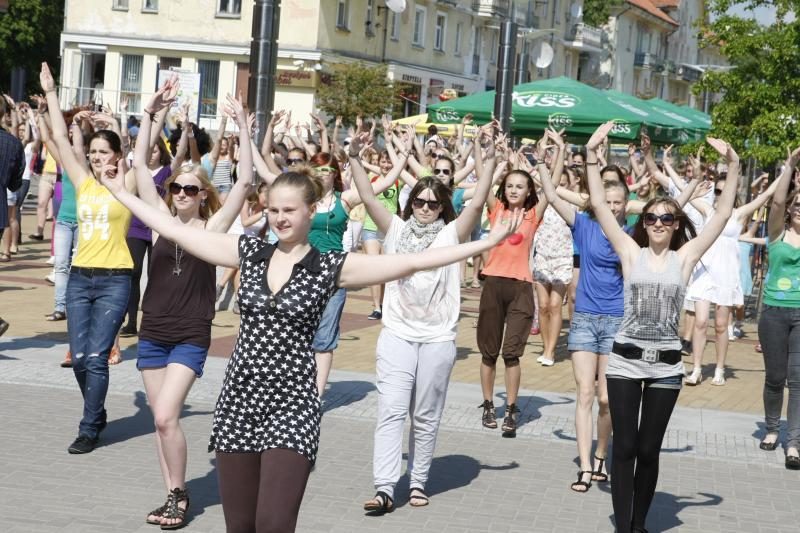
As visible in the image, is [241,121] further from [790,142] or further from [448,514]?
[790,142]

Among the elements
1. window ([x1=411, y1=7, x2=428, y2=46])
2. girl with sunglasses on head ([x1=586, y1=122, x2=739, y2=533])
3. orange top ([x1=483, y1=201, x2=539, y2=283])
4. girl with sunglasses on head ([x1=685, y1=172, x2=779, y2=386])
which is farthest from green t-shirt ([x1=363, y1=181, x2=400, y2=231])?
window ([x1=411, y1=7, x2=428, y2=46])

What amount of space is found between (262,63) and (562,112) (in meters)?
6.11

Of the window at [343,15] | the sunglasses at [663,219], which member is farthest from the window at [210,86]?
the sunglasses at [663,219]

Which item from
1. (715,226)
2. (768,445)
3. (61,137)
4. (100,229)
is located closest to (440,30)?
(768,445)

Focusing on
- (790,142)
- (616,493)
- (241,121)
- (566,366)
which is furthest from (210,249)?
(790,142)

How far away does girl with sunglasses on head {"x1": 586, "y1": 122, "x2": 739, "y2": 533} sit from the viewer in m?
6.47

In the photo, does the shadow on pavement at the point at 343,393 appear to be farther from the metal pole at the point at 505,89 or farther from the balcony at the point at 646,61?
the balcony at the point at 646,61

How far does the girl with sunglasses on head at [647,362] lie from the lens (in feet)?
21.2

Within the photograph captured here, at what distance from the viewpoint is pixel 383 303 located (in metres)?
7.71

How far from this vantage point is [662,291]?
654cm

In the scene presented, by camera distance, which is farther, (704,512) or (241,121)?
(704,512)

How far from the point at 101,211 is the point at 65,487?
196cm

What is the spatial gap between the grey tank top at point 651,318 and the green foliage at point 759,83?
1120 cm

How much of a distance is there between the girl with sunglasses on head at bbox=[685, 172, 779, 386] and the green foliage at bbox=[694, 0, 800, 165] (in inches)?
201
